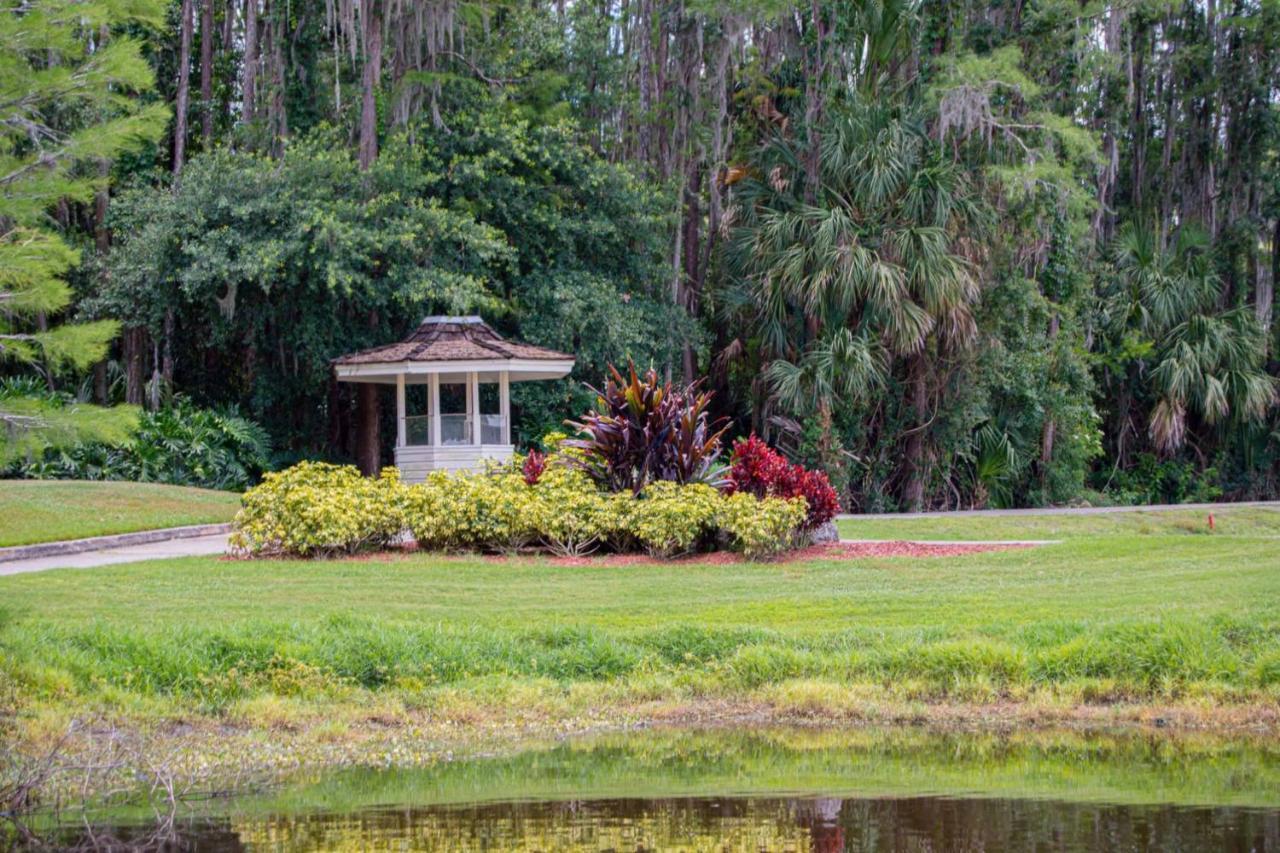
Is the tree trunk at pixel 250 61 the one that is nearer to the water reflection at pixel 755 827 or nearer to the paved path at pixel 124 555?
the paved path at pixel 124 555

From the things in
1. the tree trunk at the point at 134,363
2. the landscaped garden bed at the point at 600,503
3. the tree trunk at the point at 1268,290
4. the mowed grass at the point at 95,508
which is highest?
the tree trunk at the point at 1268,290

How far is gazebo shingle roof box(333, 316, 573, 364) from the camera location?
25.6 m

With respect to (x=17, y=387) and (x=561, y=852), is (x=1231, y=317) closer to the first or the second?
(x=17, y=387)

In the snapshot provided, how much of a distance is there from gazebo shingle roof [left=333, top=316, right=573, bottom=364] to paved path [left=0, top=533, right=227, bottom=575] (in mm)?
6176

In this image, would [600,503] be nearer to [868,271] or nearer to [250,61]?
[868,271]

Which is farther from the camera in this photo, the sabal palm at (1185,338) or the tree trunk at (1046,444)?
the sabal palm at (1185,338)

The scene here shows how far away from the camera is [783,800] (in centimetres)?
820

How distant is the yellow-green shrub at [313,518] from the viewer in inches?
683

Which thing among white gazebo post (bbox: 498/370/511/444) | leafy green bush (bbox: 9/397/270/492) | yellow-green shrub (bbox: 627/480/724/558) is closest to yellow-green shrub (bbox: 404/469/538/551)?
yellow-green shrub (bbox: 627/480/724/558)

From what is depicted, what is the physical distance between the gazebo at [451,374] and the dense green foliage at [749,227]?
1271 millimetres

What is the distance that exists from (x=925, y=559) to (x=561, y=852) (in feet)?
33.9

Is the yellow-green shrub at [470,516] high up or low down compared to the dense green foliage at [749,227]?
down

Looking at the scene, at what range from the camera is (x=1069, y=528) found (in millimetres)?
21391

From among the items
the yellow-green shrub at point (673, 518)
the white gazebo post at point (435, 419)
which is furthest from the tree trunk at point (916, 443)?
the yellow-green shrub at point (673, 518)
